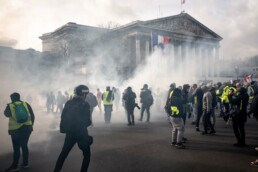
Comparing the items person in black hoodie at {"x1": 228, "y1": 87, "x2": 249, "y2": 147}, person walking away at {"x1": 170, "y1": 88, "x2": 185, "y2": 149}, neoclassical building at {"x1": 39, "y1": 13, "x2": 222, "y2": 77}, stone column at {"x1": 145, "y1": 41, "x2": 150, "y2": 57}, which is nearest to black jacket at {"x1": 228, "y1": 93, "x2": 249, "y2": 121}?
person in black hoodie at {"x1": 228, "y1": 87, "x2": 249, "y2": 147}

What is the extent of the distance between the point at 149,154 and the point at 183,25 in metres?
48.5

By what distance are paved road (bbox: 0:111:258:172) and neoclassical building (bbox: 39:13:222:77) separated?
85.3ft

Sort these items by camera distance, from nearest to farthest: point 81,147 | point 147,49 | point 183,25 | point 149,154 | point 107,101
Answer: point 81,147 → point 149,154 → point 107,101 → point 147,49 → point 183,25

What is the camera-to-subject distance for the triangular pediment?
4778cm

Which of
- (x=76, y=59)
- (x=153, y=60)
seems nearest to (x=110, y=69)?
(x=76, y=59)

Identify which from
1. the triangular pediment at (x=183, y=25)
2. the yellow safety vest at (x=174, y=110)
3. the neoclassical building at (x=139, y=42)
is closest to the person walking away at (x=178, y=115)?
the yellow safety vest at (x=174, y=110)

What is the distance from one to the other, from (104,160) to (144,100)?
6.71m

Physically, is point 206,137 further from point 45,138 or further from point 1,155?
point 1,155

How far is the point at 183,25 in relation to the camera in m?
51.8

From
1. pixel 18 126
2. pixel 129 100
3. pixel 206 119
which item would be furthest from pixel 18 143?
pixel 129 100

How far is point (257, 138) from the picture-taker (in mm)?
8344

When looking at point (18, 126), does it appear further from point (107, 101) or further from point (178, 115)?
point (107, 101)

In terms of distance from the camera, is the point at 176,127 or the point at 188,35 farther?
the point at 188,35

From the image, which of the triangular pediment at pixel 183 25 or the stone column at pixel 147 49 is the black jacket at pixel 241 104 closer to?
the stone column at pixel 147 49
